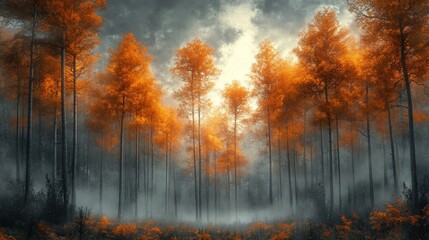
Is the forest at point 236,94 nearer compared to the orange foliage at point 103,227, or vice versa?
the forest at point 236,94

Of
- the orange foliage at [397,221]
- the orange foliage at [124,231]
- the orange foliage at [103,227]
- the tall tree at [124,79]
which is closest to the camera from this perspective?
the orange foliage at [397,221]

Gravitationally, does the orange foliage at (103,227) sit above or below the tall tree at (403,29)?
below

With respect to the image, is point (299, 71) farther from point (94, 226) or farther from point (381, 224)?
point (94, 226)

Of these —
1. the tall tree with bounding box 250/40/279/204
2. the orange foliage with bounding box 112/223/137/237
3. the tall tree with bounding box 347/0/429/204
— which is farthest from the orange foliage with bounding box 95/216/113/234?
the tall tree with bounding box 347/0/429/204

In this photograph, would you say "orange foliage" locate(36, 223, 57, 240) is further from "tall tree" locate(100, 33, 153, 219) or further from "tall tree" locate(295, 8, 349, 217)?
"tall tree" locate(295, 8, 349, 217)

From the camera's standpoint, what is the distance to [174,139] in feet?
98.2

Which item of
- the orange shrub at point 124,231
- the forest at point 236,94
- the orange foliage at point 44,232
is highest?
the forest at point 236,94

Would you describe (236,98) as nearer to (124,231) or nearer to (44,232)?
(124,231)

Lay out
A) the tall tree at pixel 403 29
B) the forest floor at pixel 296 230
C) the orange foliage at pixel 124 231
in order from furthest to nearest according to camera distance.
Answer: the orange foliage at pixel 124 231
the tall tree at pixel 403 29
the forest floor at pixel 296 230

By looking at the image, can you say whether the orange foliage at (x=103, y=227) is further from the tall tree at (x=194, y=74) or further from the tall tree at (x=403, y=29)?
the tall tree at (x=403, y=29)

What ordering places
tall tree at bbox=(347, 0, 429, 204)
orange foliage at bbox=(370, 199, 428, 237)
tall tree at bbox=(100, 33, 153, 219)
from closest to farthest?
orange foliage at bbox=(370, 199, 428, 237)
tall tree at bbox=(347, 0, 429, 204)
tall tree at bbox=(100, 33, 153, 219)

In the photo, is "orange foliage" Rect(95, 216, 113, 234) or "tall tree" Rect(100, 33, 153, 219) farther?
"tall tree" Rect(100, 33, 153, 219)

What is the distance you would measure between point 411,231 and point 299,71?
32.2 ft

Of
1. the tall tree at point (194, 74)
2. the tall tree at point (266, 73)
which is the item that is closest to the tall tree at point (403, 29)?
the tall tree at point (266, 73)
